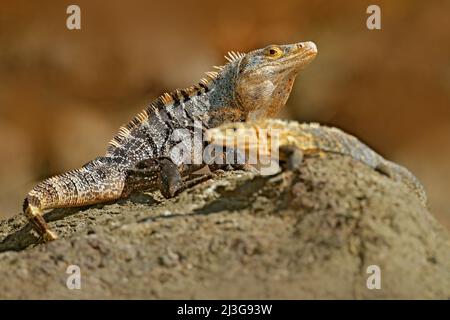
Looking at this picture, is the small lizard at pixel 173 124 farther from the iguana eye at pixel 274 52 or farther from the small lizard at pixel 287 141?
the small lizard at pixel 287 141

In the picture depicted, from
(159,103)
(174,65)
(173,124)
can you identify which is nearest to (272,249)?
(173,124)

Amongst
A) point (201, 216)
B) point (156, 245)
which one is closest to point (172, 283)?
point (156, 245)

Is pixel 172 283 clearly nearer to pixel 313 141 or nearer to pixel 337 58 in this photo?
pixel 313 141

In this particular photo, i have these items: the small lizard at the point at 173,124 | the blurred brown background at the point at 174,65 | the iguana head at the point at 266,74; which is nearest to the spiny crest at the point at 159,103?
the small lizard at the point at 173,124

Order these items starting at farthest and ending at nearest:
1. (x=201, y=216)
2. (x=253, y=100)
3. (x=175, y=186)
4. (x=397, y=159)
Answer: (x=397, y=159) < (x=253, y=100) < (x=175, y=186) < (x=201, y=216)

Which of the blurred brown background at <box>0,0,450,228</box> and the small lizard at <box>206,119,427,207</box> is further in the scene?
the blurred brown background at <box>0,0,450,228</box>

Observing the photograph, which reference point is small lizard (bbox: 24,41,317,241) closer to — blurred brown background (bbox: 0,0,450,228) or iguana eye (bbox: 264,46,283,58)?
iguana eye (bbox: 264,46,283,58)

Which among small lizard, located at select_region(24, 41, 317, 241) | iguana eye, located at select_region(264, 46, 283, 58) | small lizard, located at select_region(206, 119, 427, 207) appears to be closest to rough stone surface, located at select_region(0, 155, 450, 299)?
small lizard, located at select_region(206, 119, 427, 207)
